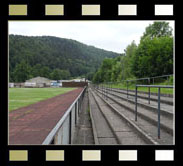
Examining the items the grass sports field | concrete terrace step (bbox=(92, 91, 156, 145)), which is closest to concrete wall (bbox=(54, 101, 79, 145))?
concrete terrace step (bbox=(92, 91, 156, 145))

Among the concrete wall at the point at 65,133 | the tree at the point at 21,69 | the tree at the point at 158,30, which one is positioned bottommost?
the concrete wall at the point at 65,133

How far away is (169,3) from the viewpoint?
5.96ft

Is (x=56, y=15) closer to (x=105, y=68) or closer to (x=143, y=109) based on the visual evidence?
(x=143, y=109)

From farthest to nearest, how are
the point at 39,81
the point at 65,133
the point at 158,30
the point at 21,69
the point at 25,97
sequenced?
the point at 39,81 → the point at 158,30 → the point at 25,97 → the point at 21,69 → the point at 65,133

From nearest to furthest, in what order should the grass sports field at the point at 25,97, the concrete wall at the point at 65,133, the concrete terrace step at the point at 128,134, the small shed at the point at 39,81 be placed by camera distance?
1. the concrete wall at the point at 65,133
2. the concrete terrace step at the point at 128,134
3. the grass sports field at the point at 25,97
4. the small shed at the point at 39,81

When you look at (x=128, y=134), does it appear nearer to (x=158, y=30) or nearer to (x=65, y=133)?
(x=65, y=133)

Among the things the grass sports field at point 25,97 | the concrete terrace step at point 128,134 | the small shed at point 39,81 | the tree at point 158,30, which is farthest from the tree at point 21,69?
the small shed at point 39,81

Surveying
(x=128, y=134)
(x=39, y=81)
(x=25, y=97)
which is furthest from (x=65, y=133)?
(x=39, y=81)

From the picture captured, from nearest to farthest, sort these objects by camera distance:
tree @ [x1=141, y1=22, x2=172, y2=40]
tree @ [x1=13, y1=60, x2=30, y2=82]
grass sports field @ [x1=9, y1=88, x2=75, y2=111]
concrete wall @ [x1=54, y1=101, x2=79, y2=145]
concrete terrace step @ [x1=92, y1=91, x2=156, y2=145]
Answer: concrete wall @ [x1=54, y1=101, x2=79, y2=145]
concrete terrace step @ [x1=92, y1=91, x2=156, y2=145]
tree @ [x1=13, y1=60, x2=30, y2=82]
grass sports field @ [x1=9, y1=88, x2=75, y2=111]
tree @ [x1=141, y1=22, x2=172, y2=40]

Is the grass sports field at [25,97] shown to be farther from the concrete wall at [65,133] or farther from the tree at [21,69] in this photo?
the concrete wall at [65,133]

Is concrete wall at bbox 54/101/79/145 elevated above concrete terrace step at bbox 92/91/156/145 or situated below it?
above

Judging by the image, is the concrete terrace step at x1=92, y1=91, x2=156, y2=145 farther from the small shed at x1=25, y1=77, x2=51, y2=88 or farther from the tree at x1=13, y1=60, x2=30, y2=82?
the small shed at x1=25, y1=77, x2=51, y2=88

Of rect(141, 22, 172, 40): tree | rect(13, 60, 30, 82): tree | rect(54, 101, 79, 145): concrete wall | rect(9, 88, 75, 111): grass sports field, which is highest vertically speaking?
rect(141, 22, 172, 40): tree
